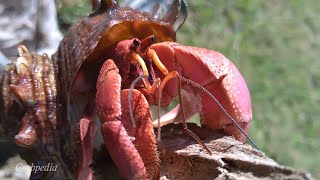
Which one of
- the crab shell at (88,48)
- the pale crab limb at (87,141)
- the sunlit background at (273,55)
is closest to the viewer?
the pale crab limb at (87,141)

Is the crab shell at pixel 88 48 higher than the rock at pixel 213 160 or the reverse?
higher

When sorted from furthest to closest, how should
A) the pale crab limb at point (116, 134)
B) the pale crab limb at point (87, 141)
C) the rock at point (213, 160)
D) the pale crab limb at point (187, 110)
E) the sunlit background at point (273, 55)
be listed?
the sunlit background at point (273, 55), the pale crab limb at point (187, 110), the pale crab limb at point (87, 141), the pale crab limb at point (116, 134), the rock at point (213, 160)

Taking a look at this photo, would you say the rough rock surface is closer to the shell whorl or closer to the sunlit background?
the shell whorl

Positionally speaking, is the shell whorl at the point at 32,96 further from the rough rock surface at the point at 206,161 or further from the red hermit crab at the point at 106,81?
the rough rock surface at the point at 206,161

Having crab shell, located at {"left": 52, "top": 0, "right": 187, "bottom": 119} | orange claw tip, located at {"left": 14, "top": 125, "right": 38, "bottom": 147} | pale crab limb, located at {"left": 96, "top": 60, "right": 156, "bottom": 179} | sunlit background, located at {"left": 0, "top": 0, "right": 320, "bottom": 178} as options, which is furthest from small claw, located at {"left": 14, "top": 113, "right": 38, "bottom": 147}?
sunlit background, located at {"left": 0, "top": 0, "right": 320, "bottom": 178}

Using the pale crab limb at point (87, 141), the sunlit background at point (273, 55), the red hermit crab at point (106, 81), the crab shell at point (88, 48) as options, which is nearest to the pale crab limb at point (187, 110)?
the red hermit crab at point (106, 81)

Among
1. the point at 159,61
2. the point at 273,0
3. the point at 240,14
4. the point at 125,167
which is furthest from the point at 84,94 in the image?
the point at 273,0

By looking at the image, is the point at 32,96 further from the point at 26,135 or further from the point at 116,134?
the point at 116,134
